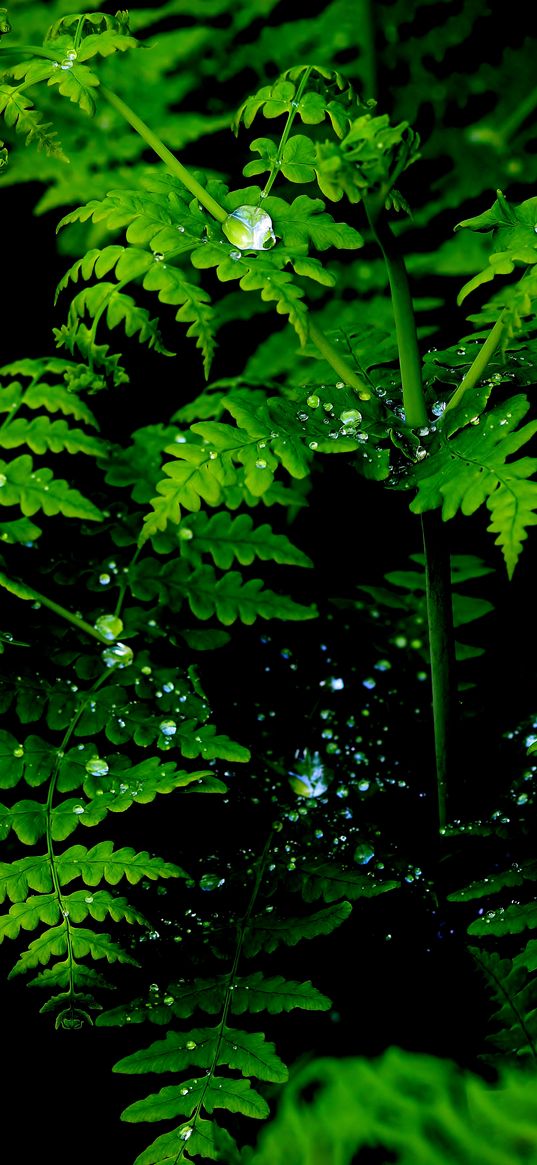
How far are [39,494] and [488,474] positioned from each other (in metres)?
0.73

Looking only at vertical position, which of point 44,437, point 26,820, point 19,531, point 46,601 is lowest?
point 26,820

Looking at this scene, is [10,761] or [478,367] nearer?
[478,367]

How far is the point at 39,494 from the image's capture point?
1350 mm

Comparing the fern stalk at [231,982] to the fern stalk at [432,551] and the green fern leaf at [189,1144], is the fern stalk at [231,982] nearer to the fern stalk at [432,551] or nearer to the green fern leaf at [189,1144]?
the green fern leaf at [189,1144]

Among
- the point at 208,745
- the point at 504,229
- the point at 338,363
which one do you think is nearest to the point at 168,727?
the point at 208,745

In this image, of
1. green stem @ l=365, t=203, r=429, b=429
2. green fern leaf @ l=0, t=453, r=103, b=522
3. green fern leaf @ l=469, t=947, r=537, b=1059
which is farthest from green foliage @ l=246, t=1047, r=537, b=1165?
green fern leaf @ l=0, t=453, r=103, b=522

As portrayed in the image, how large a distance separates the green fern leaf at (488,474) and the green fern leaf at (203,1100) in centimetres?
57

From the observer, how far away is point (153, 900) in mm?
1169

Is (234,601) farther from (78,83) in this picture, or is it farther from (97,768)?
(78,83)

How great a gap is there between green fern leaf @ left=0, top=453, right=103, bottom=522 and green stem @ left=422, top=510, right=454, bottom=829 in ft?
1.67

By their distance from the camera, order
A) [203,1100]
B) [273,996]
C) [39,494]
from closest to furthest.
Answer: [203,1100] < [273,996] < [39,494]

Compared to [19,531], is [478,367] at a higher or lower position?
lower

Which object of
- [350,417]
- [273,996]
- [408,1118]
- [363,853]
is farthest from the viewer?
[363,853]

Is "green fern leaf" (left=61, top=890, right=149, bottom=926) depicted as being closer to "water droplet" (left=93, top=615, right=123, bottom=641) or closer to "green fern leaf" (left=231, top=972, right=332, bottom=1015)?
"green fern leaf" (left=231, top=972, right=332, bottom=1015)
